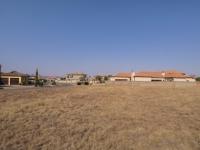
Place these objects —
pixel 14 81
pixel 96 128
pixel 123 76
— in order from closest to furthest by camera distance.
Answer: pixel 96 128 → pixel 14 81 → pixel 123 76

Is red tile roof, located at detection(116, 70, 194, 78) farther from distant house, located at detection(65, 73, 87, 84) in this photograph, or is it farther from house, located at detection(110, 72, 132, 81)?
distant house, located at detection(65, 73, 87, 84)

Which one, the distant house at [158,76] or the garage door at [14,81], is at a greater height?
the distant house at [158,76]

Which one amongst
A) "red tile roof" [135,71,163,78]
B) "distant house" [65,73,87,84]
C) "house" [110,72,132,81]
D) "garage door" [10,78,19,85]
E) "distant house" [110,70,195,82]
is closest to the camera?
"garage door" [10,78,19,85]

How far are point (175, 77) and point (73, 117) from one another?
266 feet

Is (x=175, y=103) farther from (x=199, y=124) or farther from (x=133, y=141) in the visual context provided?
(x=133, y=141)

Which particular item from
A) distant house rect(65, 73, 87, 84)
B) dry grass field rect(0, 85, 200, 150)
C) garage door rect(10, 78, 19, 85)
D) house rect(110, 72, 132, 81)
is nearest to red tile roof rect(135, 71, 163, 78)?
house rect(110, 72, 132, 81)

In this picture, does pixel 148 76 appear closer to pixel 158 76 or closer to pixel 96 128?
pixel 158 76

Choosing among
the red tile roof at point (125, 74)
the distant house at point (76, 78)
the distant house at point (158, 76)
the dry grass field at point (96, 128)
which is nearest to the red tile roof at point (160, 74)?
the distant house at point (158, 76)

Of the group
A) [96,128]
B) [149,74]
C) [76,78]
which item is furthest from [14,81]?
[96,128]

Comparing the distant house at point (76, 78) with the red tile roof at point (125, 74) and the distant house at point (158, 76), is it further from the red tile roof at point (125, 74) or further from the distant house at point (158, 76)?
the distant house at point (158, 76)

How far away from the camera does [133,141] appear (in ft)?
39.0

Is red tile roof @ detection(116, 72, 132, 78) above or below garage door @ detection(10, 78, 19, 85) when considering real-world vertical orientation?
above

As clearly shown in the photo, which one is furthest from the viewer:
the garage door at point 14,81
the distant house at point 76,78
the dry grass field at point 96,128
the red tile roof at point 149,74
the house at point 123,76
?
the distant house at point 76,78

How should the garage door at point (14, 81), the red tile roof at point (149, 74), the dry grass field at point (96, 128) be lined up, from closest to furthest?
1. the dry grass field at point (96, 128)
2. the garage door at point (14, 81)
3. the red tile roof at point (149, 74)
